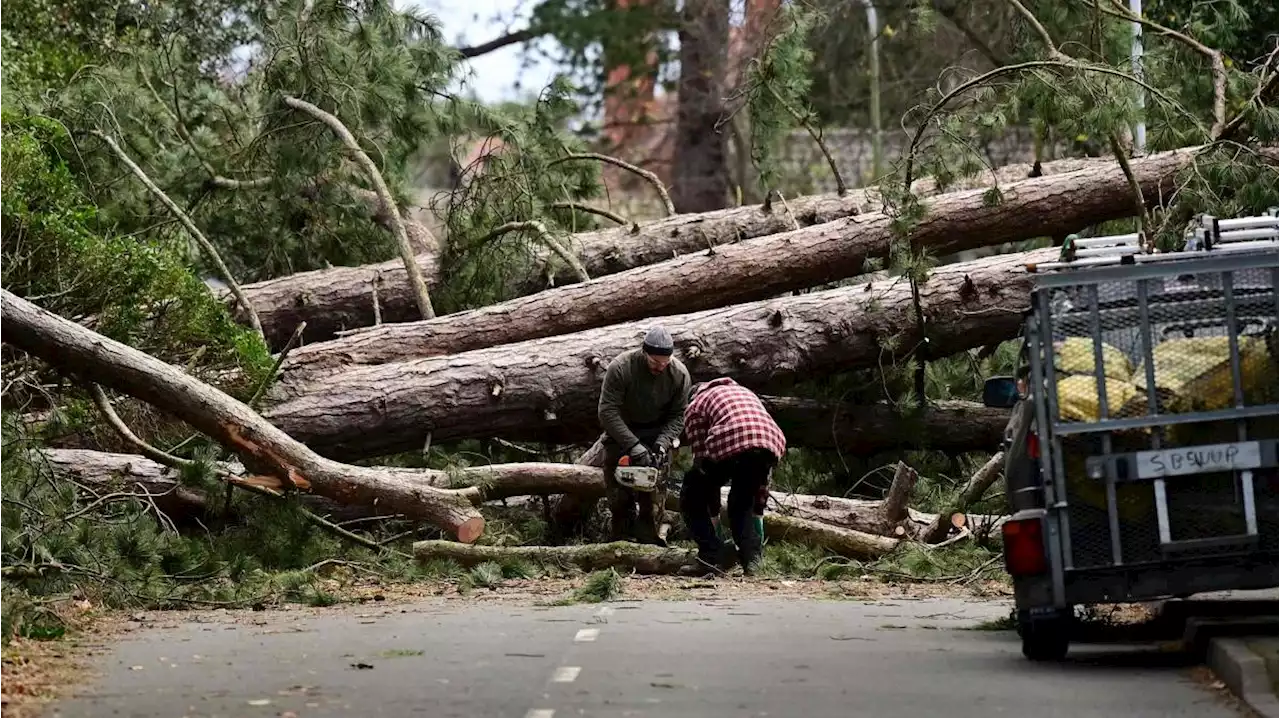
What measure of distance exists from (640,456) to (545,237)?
3.34m

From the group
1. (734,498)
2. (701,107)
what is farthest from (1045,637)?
(701,107)

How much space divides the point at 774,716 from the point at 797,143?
93.9ft

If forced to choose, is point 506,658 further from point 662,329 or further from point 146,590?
point 662,329

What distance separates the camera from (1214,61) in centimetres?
1552

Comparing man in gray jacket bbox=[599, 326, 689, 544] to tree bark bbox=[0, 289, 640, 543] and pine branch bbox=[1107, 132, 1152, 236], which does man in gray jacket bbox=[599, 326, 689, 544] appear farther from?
pine branch bbox=[1107, 132, 1152, 236]

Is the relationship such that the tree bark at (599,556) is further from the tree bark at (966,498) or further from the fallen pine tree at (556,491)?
the tree bark at (966,498)

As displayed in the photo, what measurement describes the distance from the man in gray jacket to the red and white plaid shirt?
0.40 meters

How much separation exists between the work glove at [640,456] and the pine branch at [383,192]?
2.99 metres

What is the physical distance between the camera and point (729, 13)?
29844mm

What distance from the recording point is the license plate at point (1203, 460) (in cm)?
757

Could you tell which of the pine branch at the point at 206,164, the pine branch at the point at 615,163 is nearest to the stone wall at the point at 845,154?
Result: the pine branch at the point at 615,163

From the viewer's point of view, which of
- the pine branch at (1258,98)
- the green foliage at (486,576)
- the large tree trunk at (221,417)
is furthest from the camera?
the pine branch at (1258,98)

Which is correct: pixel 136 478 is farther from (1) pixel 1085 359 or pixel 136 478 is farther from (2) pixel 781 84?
(1) pixel 1085 359

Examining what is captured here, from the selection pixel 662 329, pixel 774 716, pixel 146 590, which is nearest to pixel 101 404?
pixel 146 590
